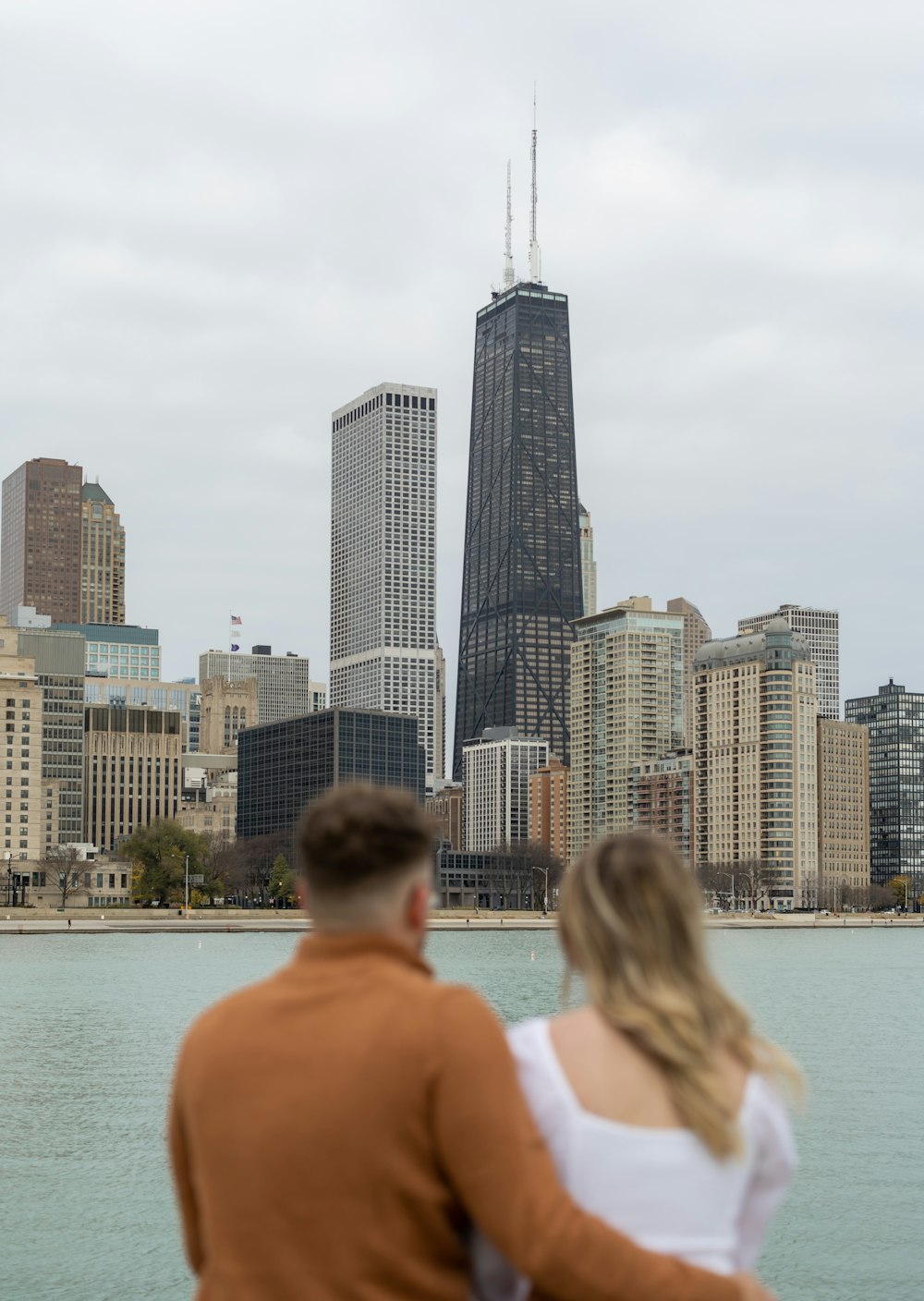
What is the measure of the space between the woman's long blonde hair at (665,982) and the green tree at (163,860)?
175 metres

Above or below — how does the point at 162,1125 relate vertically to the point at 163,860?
above

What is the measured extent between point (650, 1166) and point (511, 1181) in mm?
447

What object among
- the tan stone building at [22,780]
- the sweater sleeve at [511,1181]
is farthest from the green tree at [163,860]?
the sweater sleeve at [511,1181]

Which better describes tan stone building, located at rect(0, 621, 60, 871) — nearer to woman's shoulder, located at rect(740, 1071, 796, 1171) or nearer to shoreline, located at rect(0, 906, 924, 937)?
shoreline, located at rect(0, 906, 924, 937)

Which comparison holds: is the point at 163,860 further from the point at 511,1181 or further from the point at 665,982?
the point at 511,1181

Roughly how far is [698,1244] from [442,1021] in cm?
98

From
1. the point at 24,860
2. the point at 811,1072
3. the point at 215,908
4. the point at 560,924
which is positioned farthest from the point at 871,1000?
the point at 24,860

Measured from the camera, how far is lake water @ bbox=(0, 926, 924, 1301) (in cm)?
2364

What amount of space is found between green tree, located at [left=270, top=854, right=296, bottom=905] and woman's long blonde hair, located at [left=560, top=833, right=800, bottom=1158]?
179 m

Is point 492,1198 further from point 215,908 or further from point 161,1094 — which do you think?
point 215,908

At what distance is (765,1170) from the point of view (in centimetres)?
436

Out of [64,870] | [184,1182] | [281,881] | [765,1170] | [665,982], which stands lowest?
[281,881]

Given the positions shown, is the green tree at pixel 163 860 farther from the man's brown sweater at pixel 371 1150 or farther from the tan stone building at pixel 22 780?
the man's brown sweater at pixel 371 1150

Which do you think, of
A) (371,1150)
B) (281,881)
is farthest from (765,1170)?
(281,881)
